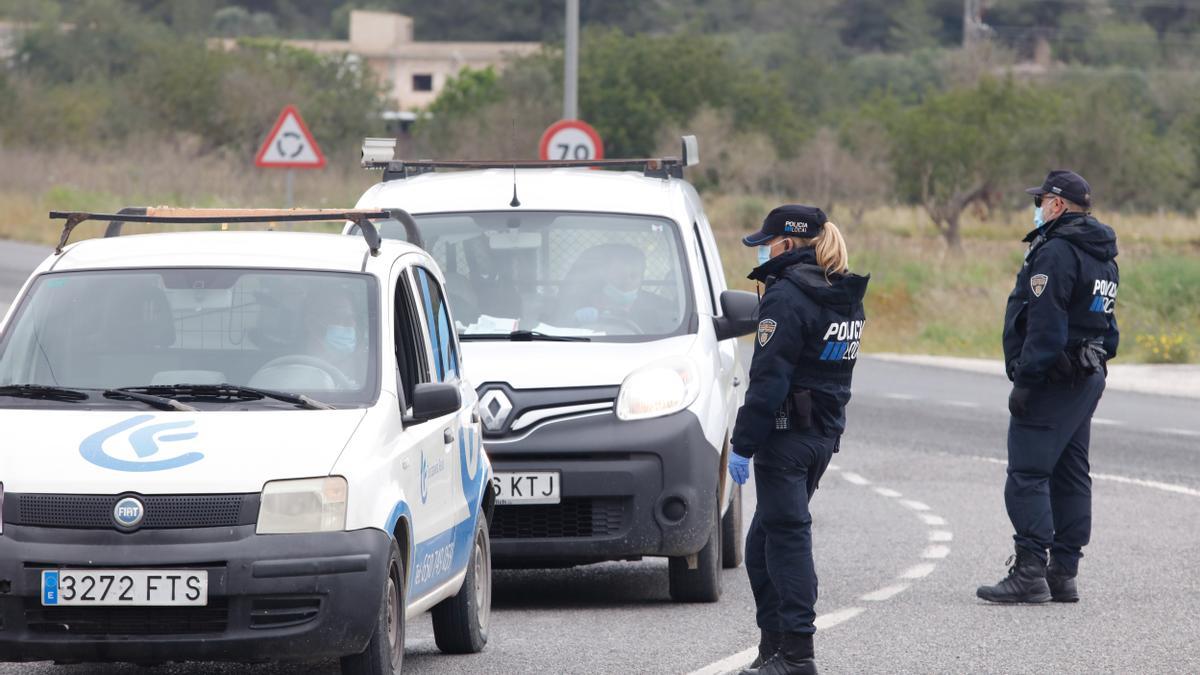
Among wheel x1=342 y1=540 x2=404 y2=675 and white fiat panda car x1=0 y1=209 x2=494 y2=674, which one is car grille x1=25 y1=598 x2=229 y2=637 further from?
wheel x1=342 y1=540 x2=404 y2=675

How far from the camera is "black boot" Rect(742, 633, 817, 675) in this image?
7504 mm

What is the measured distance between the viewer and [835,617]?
9.04 m

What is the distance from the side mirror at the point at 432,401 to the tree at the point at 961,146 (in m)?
47.6

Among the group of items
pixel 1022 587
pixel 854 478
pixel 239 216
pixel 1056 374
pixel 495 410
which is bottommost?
pixel 854 478

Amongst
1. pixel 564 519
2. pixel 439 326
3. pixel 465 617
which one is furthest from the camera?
pixel 564 519

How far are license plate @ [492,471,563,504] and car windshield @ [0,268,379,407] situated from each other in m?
1.76

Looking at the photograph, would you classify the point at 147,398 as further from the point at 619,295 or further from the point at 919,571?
the point at 919,571

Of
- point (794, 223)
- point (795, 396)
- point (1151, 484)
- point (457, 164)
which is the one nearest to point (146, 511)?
point (795, 396)

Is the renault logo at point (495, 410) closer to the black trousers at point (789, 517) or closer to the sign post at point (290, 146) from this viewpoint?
the black trousers at point (789, 517)

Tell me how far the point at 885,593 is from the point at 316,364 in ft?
11.7

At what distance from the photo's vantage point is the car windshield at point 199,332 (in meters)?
7.10

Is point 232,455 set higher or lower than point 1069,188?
lower

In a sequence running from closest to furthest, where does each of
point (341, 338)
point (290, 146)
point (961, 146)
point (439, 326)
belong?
point (341, 338) → point (439, 326) → point (290, 146) → point (961, 146)

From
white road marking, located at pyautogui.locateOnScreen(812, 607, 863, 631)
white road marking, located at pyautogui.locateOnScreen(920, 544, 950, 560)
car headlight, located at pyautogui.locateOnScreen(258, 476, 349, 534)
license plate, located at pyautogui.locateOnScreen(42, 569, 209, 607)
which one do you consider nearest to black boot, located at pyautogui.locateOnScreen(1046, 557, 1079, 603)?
white road marking, located at pyautogui.locateOnScreen(812, 607, 863, 631)
